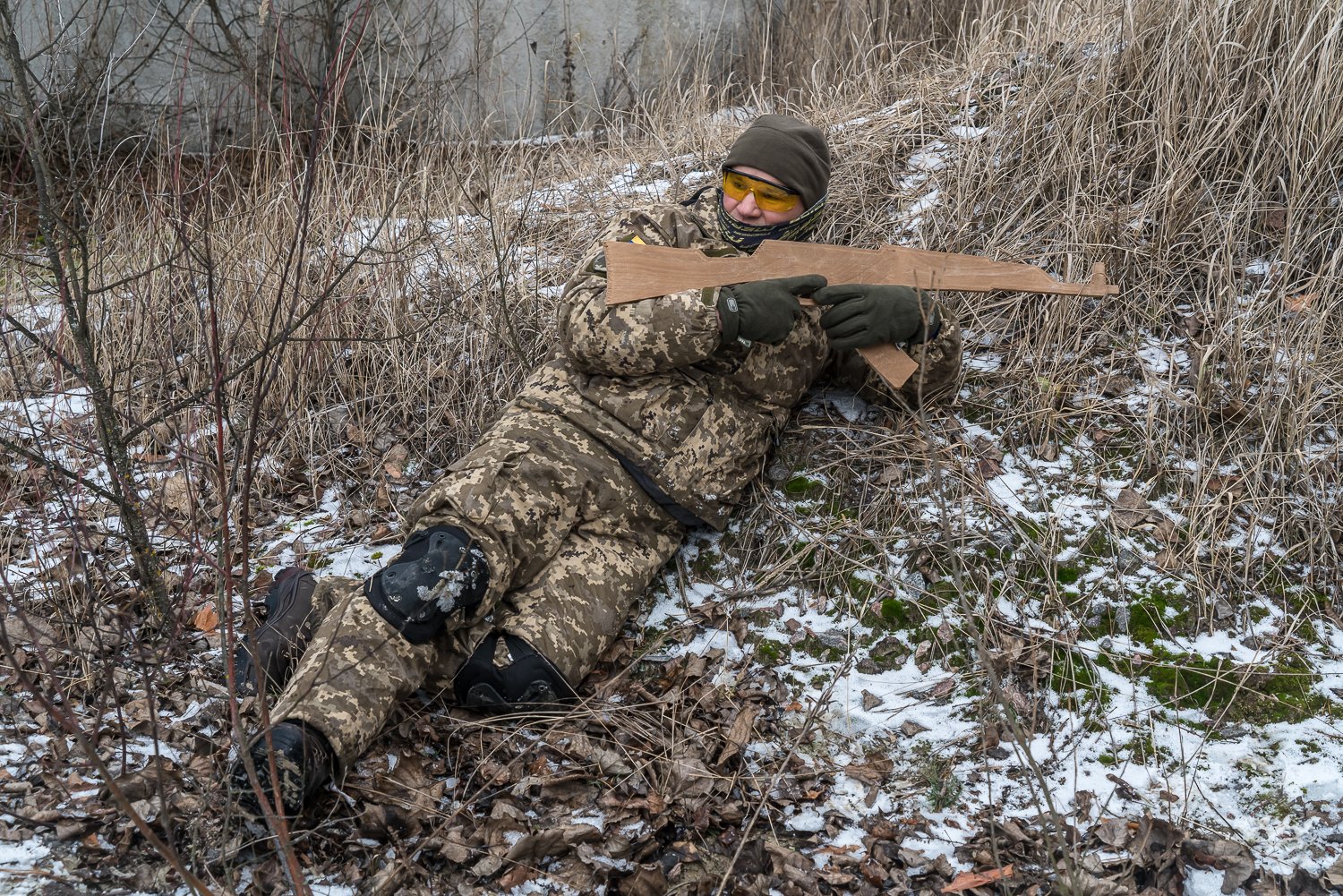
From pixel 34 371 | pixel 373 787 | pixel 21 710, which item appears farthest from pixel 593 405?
pixel 34 371

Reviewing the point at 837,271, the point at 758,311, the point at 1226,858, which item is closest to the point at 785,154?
the point at 837,271

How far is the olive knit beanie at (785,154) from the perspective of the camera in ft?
9.18

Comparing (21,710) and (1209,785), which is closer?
(1209,785)

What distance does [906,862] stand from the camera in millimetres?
2105

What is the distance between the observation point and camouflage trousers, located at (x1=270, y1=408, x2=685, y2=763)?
2.28m

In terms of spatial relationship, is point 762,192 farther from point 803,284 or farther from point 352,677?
point 352,677

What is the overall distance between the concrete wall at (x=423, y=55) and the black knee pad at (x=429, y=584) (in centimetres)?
369

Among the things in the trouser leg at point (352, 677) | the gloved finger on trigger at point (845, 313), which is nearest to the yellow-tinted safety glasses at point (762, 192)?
the gloved finger on trigger at point (845, 313)

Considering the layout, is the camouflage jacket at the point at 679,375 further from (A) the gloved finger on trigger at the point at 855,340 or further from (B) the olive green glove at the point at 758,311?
(A) the gloved finger on trigger at the point at 855,340

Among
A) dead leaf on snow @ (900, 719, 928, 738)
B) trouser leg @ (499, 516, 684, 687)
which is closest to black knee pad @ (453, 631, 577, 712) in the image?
trouser leg @ (499, 516, 684, 687)

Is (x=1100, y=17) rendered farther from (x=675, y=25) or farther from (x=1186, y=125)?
(x=675, y=25)

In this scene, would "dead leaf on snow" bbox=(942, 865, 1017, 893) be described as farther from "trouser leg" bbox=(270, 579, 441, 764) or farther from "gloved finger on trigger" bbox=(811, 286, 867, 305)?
"gloved finger on trigger" bbox=(811, 286, 867, 305)

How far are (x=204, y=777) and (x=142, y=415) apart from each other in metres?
1.84

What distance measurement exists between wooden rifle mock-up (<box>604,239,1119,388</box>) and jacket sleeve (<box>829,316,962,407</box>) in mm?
127
